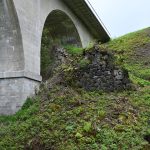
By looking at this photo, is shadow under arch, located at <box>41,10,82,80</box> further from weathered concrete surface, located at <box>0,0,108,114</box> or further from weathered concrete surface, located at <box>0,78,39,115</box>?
weathered concrete surface, located at <box>0,78,39,115</box>

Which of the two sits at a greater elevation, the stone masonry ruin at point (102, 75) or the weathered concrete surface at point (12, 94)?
the stone masonry ruin at point (102, 75)

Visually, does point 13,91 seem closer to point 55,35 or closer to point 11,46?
point 11,46

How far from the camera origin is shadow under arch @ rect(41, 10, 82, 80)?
21.7m

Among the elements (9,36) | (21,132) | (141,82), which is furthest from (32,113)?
(141,82)

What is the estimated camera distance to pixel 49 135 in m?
10.8

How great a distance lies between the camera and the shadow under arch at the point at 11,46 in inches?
626

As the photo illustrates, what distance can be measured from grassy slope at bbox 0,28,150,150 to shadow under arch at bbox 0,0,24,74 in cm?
186

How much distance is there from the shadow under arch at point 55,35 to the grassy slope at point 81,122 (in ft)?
22.3

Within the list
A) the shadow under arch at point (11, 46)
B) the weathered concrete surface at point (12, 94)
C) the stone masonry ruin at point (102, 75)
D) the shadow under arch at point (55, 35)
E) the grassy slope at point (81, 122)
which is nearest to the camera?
the grassy slope at point (81, 122)

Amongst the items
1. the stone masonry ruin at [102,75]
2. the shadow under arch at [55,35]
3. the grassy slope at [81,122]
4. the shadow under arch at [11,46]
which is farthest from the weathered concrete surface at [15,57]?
the shadow under arch at [55,35]

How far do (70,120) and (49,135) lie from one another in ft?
3.18

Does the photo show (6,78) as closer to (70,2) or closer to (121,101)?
(121,101)

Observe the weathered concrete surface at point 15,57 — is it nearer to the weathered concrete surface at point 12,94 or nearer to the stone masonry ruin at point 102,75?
the weathered concrete surface at point 12,94

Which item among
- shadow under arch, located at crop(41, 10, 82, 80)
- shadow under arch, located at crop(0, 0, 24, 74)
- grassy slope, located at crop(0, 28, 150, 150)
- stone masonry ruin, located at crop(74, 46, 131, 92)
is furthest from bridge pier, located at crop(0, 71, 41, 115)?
shadow under arch, located at crop(41, 10, 82, 80)
